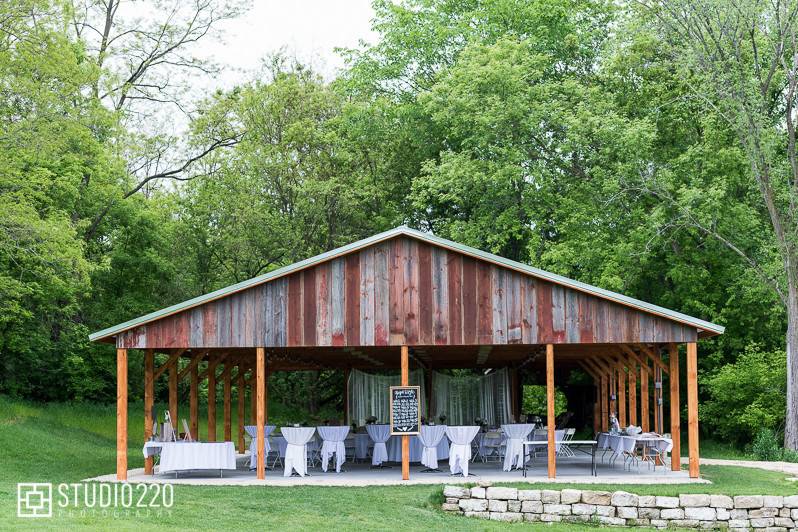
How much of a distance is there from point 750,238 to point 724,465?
26.0 feet

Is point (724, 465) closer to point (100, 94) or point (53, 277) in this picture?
point (53, 277)

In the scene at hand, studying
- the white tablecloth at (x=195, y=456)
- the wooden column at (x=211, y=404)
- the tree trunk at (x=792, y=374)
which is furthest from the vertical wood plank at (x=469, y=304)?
the tree trunk at (x=792, y=374)

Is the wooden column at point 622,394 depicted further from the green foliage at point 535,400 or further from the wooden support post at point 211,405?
the green foliage at point 535,400

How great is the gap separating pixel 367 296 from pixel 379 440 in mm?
3383

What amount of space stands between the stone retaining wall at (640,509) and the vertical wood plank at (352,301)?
3.30m

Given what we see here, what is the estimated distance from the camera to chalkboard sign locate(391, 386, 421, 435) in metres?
14.9

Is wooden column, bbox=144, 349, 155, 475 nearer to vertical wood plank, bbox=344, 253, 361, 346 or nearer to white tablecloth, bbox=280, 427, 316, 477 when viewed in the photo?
white tablecloth, bbox=280, 427, 316, 477

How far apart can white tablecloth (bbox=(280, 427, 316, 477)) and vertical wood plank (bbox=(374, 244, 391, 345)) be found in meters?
1.89

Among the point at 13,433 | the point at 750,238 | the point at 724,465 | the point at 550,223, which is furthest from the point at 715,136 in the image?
the point at 13,433

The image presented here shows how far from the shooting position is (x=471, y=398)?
2127cm

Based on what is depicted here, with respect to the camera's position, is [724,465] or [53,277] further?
[53,277]

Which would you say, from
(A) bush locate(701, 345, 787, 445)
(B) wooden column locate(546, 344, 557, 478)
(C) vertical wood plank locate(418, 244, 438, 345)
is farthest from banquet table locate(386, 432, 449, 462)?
(A) bush locate(701, 345, 787, 445)

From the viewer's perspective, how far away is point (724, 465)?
18.3 m

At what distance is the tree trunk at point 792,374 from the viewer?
2125 centimetres
